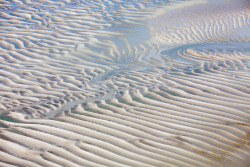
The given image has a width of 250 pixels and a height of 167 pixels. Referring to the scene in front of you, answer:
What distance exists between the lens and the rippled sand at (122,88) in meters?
3.07

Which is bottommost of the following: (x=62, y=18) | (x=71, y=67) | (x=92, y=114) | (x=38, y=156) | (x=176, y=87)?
(x=38, y=156)

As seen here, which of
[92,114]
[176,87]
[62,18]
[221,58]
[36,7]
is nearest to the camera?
[92,114]

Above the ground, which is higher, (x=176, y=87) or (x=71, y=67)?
(x=71, y=67)

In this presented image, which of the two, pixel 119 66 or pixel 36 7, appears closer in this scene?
pixel 119 66

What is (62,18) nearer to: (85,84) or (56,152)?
(85,84)

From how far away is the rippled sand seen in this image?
3.07 meters

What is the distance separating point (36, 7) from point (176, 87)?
19.6ft

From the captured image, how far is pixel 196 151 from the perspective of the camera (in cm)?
307

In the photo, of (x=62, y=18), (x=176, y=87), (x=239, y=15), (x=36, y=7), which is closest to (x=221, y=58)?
(x=176, y=87)

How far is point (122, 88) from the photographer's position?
464cm

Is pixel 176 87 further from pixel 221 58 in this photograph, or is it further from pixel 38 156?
pixel 38 156

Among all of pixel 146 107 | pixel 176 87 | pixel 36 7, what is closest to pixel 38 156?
pixel 146 107

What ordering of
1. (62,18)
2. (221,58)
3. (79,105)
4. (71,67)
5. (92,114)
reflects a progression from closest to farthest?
(92,114) < (79,105) < (71,67) < (221,58) < (62,18)

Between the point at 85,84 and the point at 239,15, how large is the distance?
614 cm
